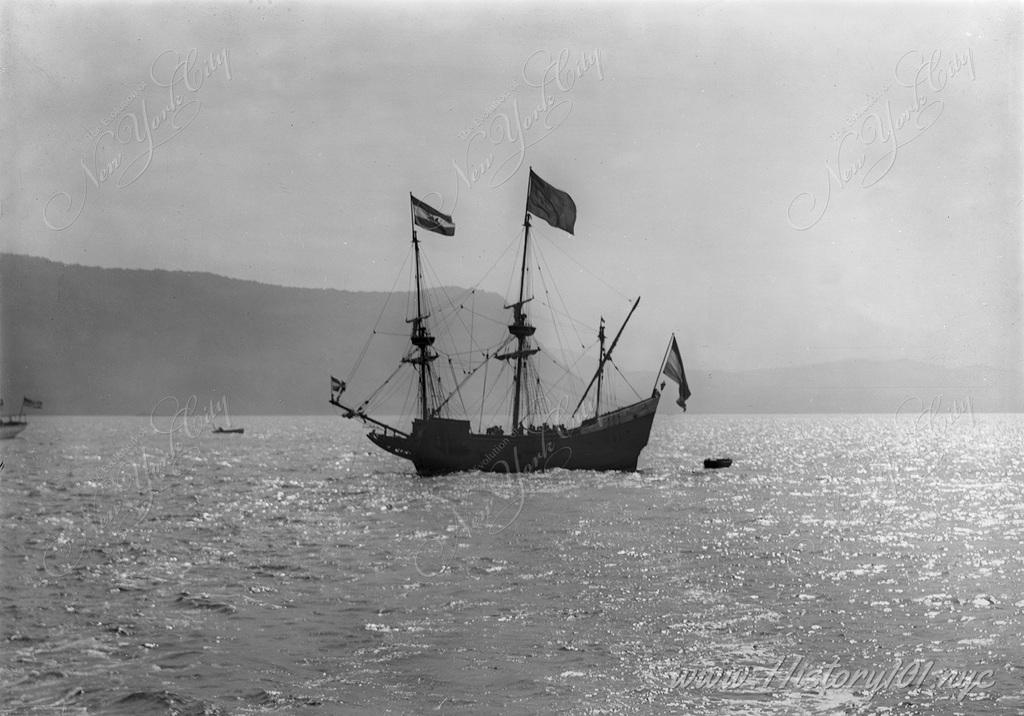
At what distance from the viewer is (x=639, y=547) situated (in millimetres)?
28141

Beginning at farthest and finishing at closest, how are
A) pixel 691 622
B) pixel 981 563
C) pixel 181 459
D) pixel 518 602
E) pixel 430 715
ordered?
pixel 181 459, pixel 981 563, pixel 518 602, pixel 691 622, pixel 430 715

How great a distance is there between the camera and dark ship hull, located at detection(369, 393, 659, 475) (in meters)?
58.0

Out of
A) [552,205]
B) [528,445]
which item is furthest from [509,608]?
[528,445]

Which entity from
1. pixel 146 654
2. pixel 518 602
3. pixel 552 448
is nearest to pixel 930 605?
pixel 518 602

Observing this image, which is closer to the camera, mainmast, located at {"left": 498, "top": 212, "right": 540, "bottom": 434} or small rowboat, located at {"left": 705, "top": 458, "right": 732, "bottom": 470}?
mainmast, located at {"left": 498, "top": 212, "right": 540, "bottom": 434}

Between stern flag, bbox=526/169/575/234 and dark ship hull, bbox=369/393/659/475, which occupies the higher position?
stern flag, bbox=526/169/575/234

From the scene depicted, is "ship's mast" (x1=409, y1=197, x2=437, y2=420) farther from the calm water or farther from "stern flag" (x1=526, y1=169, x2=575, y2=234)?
the calm water

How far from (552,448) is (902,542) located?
29.8 meters

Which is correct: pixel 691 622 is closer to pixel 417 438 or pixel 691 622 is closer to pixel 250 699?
pixel 250 699

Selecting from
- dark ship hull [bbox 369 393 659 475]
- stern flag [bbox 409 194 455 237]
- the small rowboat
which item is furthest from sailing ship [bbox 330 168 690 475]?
the small rowboat

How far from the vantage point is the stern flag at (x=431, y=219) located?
48.4 meters

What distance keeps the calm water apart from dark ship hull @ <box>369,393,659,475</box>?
15.3 meters

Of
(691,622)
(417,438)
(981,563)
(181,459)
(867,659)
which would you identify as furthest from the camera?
(181,459)

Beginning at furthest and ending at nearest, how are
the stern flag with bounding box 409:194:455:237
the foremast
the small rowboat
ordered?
the small rowboat
the foremast
the stern flag with bounding box 409:194:455:237
